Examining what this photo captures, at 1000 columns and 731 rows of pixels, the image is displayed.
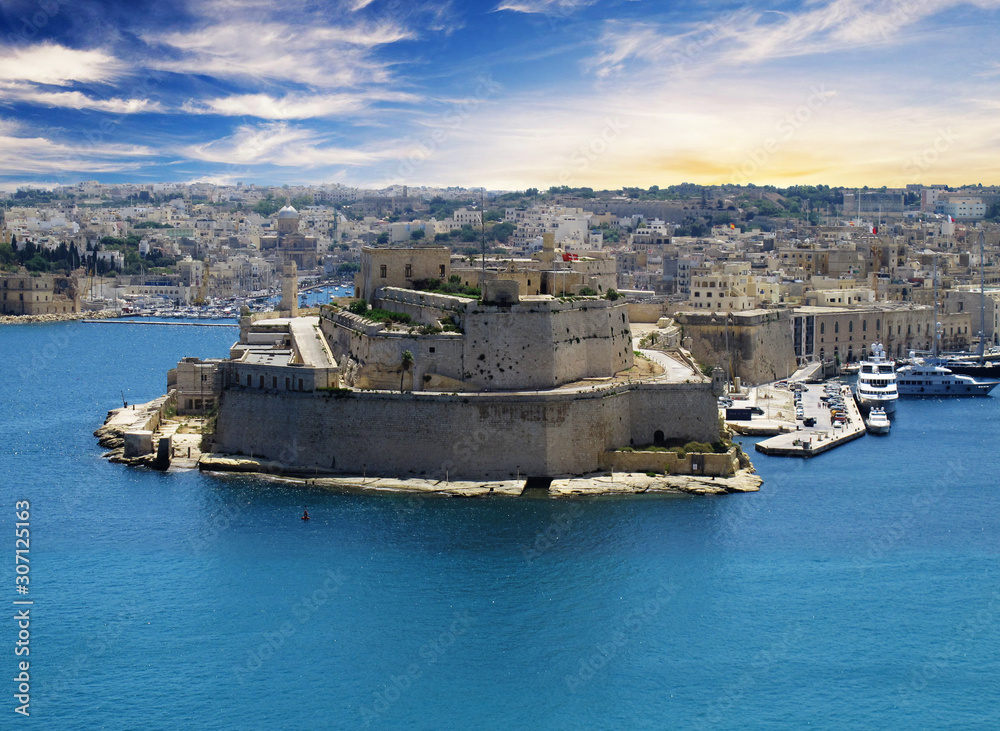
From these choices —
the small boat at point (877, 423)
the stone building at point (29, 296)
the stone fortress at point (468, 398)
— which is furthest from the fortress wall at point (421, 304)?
the stone building at point (29, 296)

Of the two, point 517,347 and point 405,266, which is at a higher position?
point 405,266

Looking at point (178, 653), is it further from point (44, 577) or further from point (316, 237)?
point (316, 237)

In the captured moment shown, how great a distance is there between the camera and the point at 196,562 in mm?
23719

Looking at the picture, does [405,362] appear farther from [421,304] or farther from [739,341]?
[739,341]

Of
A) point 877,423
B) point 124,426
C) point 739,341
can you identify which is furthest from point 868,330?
point 124,426

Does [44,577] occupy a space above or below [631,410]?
below

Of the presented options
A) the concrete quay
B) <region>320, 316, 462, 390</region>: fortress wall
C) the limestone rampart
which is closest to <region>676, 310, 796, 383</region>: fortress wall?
the concrete quay

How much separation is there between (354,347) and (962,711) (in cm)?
1964

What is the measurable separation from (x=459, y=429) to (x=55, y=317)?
64740 mm

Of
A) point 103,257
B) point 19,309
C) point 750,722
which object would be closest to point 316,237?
point 103,257

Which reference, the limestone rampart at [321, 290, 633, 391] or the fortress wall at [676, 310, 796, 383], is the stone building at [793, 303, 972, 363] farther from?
the limestone rampart at [321, 290, 633, 391]

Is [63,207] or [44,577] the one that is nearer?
[44,577]

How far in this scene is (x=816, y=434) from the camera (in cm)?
3559

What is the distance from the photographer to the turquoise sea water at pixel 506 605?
714 inches
